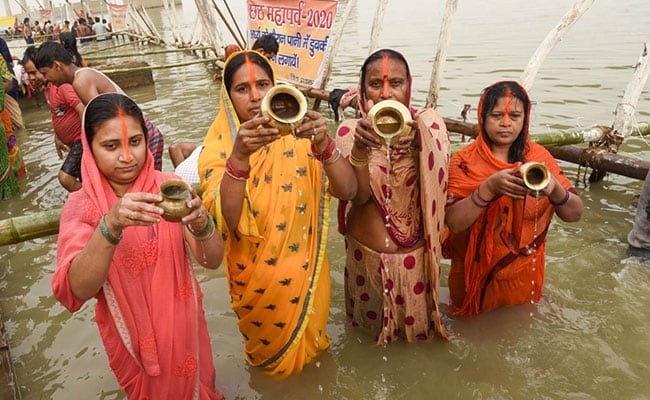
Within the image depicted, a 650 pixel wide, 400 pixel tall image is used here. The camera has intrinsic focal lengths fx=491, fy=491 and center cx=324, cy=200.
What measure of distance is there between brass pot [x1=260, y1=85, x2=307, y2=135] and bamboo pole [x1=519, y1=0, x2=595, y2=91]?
14.9 feet

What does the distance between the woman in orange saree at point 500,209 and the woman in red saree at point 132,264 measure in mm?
1508

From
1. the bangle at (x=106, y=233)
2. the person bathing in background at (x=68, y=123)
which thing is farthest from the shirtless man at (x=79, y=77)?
the bangle at (x=106, y=233)

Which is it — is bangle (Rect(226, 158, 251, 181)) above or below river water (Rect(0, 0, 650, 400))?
above

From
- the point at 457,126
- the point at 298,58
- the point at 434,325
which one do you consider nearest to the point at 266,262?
the point at 434,325

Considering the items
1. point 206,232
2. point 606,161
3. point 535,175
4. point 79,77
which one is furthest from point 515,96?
point 79,77

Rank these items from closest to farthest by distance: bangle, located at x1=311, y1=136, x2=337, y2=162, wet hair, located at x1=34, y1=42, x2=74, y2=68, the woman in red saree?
1. the woman in red saree
2. bangle, located at x1=311, y1=136, x2=337, y2=162
3. wet hair, located at x1=34, y1=42, x2=74, y2=68

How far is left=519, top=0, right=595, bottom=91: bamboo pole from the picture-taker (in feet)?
19.0

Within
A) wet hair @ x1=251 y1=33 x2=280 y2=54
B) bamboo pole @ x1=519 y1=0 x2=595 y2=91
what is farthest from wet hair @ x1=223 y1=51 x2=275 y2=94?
wet hair @ x1=251 y1=33 x2=280 y2=54

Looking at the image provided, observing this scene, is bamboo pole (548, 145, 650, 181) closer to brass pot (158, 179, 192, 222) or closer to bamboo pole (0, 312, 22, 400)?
brass pot (158, 179, 192, 222)

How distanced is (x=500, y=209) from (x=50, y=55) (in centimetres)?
439

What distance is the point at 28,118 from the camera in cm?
1209

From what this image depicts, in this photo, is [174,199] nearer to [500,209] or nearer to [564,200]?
[500,209]

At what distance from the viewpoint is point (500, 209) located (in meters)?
2.97

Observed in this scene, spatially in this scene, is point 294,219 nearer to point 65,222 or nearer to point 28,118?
point 65,222
